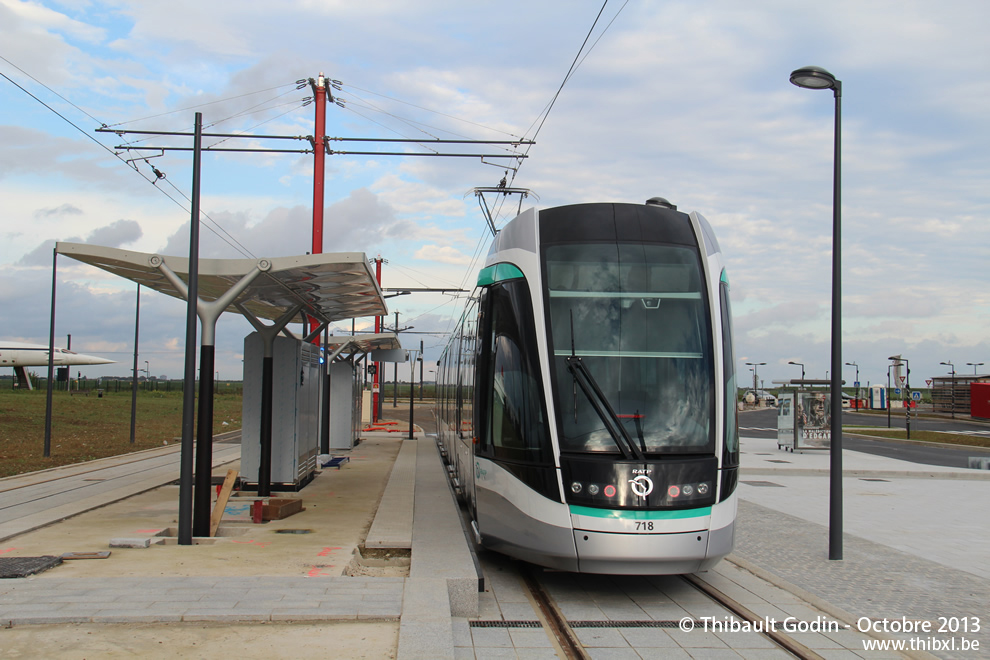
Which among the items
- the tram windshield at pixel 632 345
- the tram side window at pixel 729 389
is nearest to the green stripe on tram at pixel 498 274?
the tram windshield at pixel 632 345

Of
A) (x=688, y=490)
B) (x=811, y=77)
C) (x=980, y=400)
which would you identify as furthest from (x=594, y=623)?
(x=980, y=400)

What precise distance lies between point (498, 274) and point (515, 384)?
4.38ft

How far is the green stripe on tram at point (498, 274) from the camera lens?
26.9 ft

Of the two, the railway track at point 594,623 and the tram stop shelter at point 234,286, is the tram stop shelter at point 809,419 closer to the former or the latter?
the tram stop shelter at point 234,286

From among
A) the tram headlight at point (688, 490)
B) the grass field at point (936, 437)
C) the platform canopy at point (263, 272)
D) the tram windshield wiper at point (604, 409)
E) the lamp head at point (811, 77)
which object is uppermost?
the lamp head at point (811, 77)

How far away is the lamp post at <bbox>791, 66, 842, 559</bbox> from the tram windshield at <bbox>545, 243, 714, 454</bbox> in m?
2.83

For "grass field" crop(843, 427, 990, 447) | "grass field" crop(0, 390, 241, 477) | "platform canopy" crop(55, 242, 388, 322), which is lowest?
"grass field" crop(843, 427, 990, 447)

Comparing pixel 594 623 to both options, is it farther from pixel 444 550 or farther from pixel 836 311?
pixel 836 311

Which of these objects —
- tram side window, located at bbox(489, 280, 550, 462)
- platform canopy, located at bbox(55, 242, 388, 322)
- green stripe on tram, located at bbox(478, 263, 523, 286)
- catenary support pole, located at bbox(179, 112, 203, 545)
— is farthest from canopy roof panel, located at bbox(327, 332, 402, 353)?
tram side window, located at bbox(489, 280, 550, 462)

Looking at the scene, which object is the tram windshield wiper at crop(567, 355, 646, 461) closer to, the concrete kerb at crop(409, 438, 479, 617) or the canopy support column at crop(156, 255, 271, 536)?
the concrete kerb at crop(409, 438, 479, 617)

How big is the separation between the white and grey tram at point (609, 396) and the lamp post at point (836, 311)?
7.85 ft

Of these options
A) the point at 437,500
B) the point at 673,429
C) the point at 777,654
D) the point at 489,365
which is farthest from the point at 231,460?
the point at 777,654

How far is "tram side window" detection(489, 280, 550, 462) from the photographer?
24.7 feet

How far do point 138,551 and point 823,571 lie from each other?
7375 millimetres
